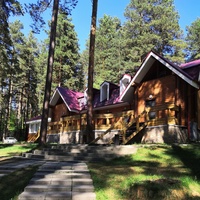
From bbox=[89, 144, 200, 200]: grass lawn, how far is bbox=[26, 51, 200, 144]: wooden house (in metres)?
3.35

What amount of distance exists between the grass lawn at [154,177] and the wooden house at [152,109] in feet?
11.0

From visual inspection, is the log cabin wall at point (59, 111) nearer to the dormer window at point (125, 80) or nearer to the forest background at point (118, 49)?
the dormer window at point (125, 80)

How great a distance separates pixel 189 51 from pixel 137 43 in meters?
9.13

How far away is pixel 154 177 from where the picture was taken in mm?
6840

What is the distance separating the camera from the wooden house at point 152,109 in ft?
45.5

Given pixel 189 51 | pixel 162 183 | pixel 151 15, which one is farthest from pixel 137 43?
pixel 162 183

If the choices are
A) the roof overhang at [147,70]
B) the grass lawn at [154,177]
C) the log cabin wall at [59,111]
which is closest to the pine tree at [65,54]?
the log cabin wall at [59,111]

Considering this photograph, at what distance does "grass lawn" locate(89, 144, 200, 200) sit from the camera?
224 inches

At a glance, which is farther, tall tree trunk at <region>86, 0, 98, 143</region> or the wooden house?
tall tree trunk at <region>86, 0, 98, 143</region>

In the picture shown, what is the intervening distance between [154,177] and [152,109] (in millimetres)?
8471

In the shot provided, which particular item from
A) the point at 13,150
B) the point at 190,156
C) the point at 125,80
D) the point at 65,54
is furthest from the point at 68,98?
the point at 190,156

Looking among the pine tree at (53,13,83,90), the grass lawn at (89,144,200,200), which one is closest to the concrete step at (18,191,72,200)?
the grass lawn at (89,144,200,200)

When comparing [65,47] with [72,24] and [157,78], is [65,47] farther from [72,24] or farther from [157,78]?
[157,78]

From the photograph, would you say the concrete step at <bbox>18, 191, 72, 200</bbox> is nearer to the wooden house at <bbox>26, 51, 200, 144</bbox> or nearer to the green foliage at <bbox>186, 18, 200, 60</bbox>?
the wooden house at <bbox>26, 51, 200, 144</bbox>
